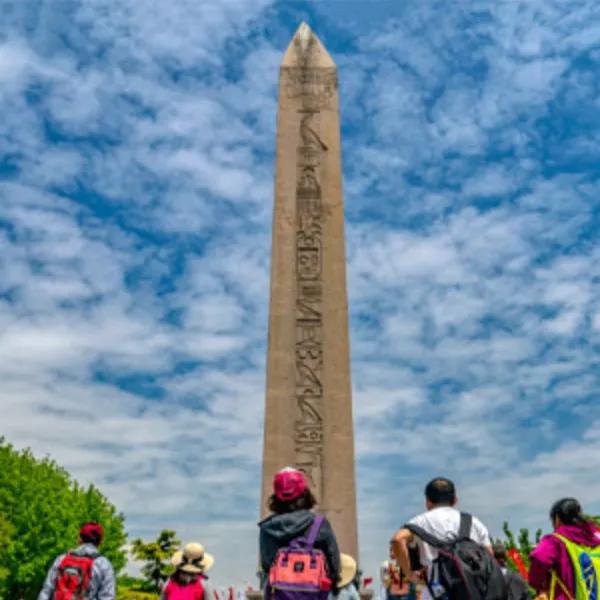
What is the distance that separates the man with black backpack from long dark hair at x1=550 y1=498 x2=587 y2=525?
30.9 inches

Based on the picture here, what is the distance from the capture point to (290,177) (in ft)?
41.1

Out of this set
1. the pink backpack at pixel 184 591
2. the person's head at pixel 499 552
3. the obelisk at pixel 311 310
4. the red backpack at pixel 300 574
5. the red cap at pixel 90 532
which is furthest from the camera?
the obelisk at pixel 311 310

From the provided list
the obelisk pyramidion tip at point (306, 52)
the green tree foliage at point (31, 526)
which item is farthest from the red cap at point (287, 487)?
the green tree foliage at point (31, 526)

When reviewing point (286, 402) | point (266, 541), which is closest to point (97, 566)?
point (266, 541)

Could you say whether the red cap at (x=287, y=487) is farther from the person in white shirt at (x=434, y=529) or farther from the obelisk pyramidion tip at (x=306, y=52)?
the obelisk pyramidion tip at (x=306, y=52)

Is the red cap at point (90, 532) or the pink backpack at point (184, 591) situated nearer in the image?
the pink backpack at point (184, 591)

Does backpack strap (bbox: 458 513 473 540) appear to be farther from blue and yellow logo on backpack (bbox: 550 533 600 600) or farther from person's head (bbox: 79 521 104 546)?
person's head (bbox: 79 521 104 546)

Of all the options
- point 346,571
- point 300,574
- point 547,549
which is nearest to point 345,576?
point 346,571

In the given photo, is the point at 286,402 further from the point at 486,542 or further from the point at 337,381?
the point at 486,542

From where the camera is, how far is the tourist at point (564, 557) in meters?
4.88

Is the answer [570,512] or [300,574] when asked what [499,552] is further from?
[300,574]

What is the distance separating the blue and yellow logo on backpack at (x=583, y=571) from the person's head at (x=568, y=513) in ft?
0.42

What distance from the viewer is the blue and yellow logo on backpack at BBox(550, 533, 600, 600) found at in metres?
4.84

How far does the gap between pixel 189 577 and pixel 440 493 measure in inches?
94.3
